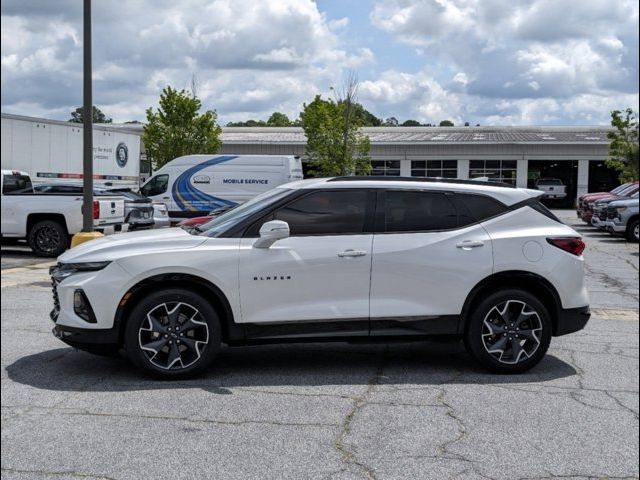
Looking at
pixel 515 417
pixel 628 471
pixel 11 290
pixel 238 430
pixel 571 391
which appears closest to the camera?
pixel 628 471

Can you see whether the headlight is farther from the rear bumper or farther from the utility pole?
the utility pole

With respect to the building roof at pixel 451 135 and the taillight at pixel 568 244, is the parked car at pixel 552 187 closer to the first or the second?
the building roof at pixel 451 135

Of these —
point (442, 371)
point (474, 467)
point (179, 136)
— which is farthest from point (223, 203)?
point (474, 467)

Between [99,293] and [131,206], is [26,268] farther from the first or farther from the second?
[99,293]

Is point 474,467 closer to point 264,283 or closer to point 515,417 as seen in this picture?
point 515,417

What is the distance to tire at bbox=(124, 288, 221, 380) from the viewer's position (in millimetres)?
5688

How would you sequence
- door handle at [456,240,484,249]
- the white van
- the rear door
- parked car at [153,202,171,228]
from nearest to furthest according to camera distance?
the rear door < door handle at [456,240,484,249] < parked car at [153,202,171,228] < the white van

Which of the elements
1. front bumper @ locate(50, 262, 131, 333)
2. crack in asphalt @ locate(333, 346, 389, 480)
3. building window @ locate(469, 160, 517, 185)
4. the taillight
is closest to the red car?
building window @ locate(469, 160, 517, 185)

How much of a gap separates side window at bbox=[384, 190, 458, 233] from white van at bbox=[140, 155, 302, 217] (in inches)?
726

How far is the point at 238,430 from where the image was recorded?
464 centimetres

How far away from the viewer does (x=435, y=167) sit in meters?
48.1

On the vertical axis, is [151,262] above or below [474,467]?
above

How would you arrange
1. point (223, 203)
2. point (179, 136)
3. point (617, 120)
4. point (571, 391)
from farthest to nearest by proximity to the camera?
point (179, 136), point (617, 120), point (223, 203), point (571, 391)

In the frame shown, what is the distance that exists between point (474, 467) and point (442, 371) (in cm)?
213
